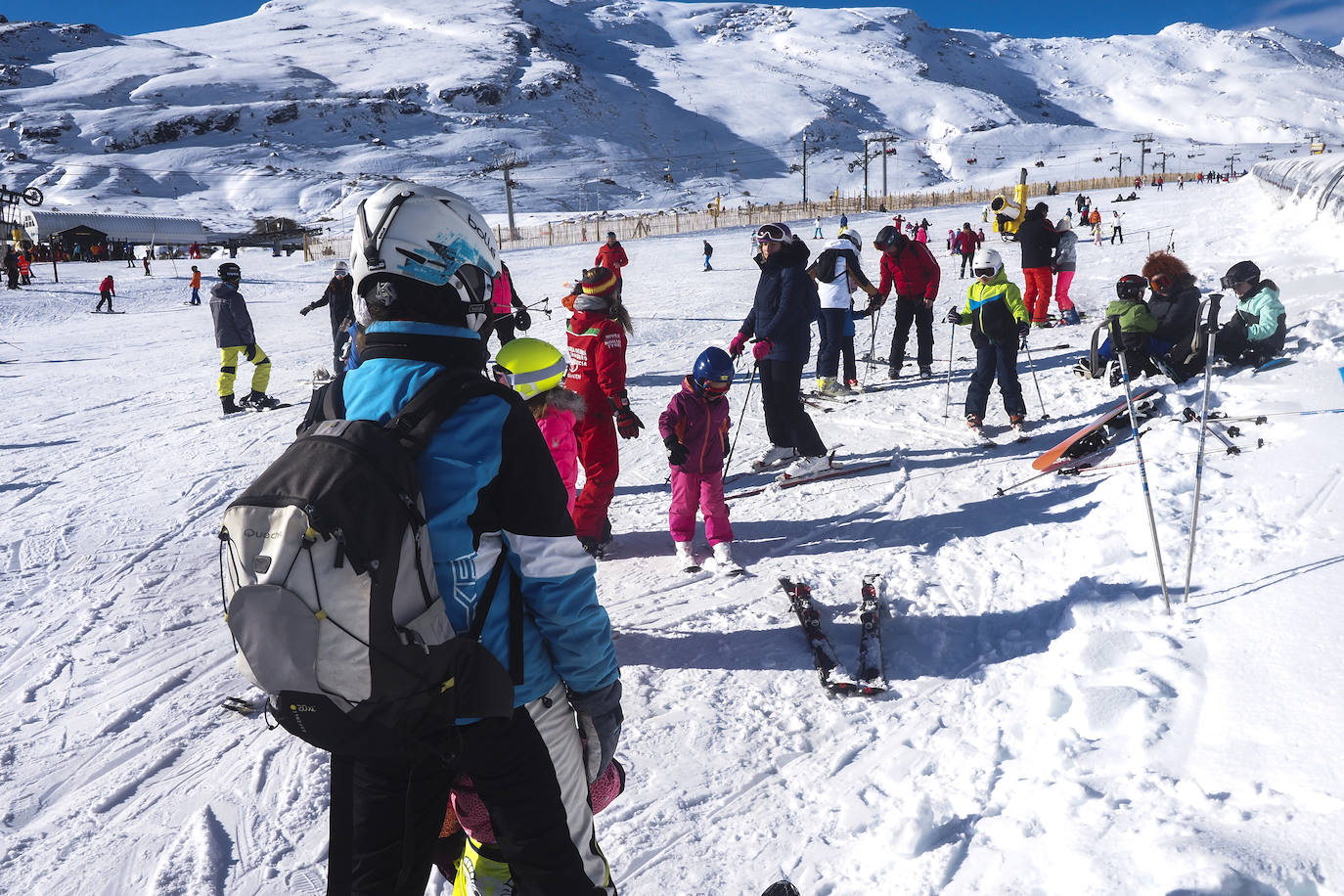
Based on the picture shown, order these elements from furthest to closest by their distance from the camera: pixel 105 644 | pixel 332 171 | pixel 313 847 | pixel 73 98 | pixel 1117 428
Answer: pixel 73 98, pixel 332 171, pixel 1117 428, pixel 105 644, pixel 313 847

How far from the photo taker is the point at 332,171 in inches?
3824

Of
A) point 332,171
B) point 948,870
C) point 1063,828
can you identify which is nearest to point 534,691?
point 948,870

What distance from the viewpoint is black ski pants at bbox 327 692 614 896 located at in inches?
68.3

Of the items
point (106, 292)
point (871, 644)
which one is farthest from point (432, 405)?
point (106, 292)

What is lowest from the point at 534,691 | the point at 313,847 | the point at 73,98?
the point at 313,847

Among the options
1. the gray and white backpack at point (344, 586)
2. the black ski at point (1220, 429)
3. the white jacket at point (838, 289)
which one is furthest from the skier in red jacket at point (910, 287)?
the gray and white backpack at point (344, 586)

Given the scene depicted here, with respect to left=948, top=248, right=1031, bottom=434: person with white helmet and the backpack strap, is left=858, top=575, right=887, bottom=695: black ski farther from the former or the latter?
left=948, top=248, right=1031, bottom=434: person with white helmet

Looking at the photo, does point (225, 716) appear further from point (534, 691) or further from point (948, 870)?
point (948, 870)

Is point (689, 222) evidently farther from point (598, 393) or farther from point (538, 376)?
point (538, 376)

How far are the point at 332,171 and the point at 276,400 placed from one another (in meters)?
99.4

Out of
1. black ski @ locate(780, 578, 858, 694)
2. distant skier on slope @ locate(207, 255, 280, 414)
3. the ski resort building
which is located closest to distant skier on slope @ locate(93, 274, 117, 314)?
distant skier on slope @ locate(207, 255, 280, 414)

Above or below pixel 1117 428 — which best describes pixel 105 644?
below

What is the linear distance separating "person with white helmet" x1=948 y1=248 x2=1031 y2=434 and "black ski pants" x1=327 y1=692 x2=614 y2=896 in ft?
20.6

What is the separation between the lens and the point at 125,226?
59719 millimetres
